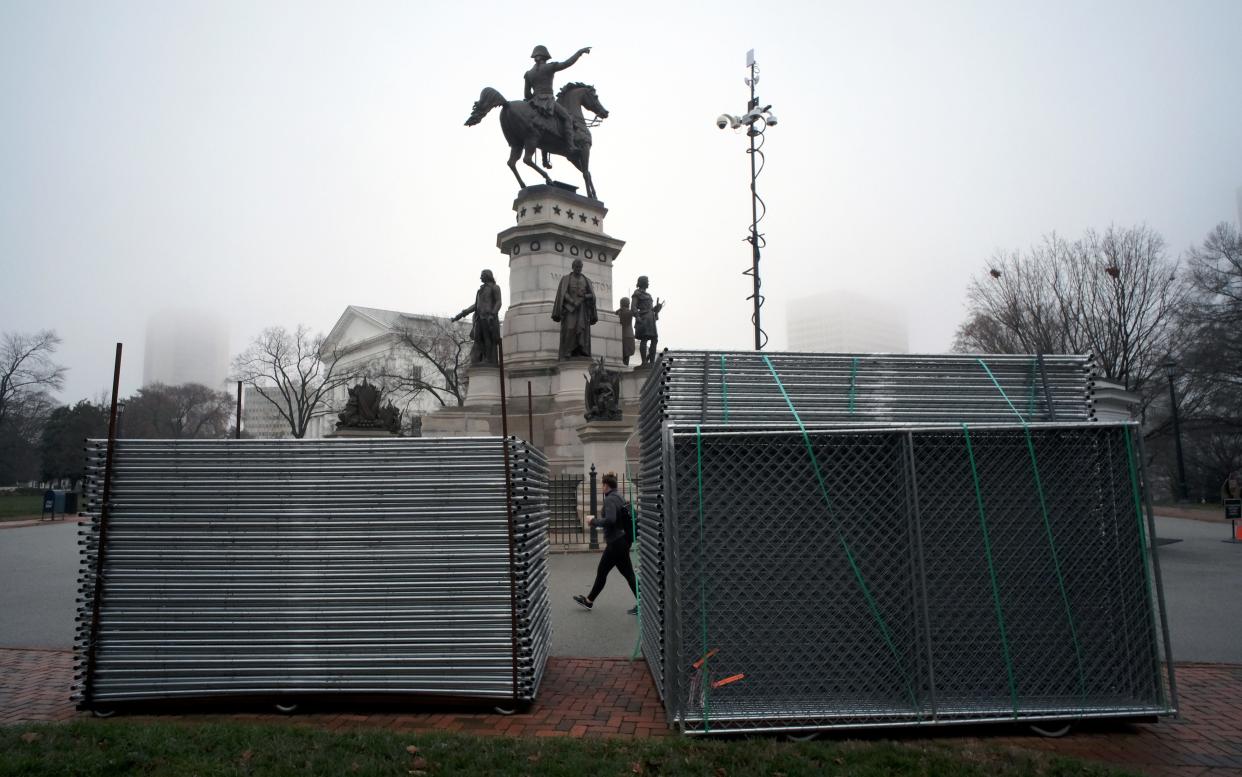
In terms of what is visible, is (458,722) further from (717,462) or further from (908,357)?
(908,357)

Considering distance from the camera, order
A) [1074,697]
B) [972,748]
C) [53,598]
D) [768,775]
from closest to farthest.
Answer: [768,775]
[972,748]
[1074,697]
[53,598]

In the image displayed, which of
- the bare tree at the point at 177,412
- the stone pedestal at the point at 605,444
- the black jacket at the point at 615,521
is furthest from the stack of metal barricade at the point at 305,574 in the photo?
the bare tree at the point at 177,412

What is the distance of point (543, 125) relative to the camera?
25797 millimetres

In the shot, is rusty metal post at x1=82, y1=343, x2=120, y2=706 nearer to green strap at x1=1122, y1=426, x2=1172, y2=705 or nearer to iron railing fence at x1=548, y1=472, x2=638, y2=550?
green strap at x1=1122, y1=426, x2=1172, y2=705

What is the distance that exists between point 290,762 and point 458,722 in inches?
49.3

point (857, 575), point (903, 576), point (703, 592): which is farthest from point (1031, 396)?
point (703, 592)

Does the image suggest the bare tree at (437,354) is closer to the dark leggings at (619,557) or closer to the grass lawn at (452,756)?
the dark leggings at (619,557)

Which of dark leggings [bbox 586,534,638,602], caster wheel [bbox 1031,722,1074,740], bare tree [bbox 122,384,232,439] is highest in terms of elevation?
bare tree [bbox 122,384,232,439]

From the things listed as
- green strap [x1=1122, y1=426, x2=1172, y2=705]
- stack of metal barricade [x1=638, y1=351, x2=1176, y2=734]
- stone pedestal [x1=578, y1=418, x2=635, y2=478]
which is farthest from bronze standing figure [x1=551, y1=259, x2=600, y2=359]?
green strap [x1=1122, y1=426, x2=1172, y2=705]

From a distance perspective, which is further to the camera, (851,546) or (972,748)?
(851,546)

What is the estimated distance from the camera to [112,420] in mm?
5785

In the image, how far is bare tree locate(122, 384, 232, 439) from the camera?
224ft

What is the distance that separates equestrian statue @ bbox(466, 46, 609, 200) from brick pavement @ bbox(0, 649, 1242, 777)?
852 inches

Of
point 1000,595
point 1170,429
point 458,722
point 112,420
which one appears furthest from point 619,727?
point 1170,429
